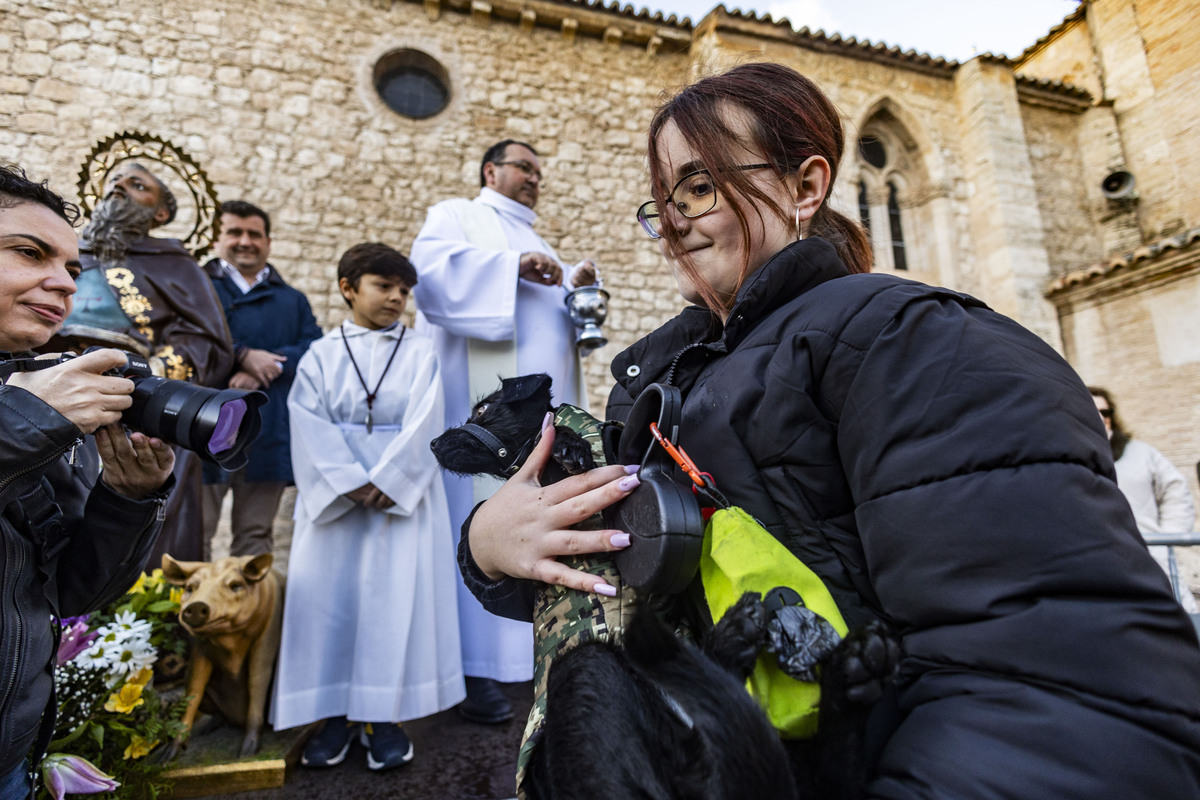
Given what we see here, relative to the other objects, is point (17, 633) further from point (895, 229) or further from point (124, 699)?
point (895, 229)

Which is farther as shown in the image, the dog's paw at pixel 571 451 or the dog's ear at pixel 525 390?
the dog's ear at pixel 525 390

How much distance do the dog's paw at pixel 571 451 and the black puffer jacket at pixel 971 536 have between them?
23cm

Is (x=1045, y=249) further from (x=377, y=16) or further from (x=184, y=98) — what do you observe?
(x=184, y=98)

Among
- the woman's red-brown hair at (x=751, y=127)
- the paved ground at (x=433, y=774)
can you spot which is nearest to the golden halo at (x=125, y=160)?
the paved ground at (x=433, y=774)

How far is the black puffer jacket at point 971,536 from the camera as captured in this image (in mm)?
553

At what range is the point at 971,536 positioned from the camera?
63cm

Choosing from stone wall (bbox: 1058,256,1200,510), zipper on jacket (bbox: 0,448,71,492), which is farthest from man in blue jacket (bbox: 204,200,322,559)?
stone wall (bbox: 1058,256,1200,510)

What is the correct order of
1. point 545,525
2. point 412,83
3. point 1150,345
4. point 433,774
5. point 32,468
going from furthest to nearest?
point 1150,345, point 412,83, point 433,774, point 32,468, point 545,525

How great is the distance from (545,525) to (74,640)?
2.13m

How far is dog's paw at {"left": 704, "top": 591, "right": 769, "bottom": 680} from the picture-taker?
68 centimetres

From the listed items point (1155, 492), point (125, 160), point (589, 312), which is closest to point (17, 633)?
point (589, 312)

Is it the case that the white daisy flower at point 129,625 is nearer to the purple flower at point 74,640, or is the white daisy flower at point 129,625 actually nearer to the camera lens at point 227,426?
the purple flower at point 74,640

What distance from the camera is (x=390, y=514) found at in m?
3.10

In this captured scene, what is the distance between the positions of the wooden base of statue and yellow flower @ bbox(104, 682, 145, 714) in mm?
336
